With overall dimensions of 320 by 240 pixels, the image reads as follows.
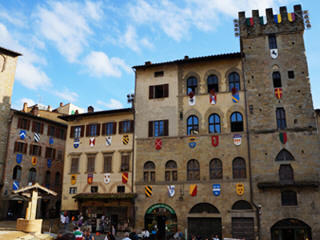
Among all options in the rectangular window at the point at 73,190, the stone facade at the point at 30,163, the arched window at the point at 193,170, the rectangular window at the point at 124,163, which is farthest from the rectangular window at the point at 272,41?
the stone facade at the point at 30,163

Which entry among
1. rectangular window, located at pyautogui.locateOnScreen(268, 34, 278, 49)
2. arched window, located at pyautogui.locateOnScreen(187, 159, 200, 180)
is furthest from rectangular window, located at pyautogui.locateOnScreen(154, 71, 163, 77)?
rectangular window, located at pyautogui.locateOnScreen(268, 34, 278, 49)

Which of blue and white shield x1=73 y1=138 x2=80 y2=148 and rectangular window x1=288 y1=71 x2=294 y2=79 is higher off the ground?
rectangular window x1=288 y1=71 x2=294 y2=79

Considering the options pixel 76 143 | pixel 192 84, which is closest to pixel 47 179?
pixel 76 143

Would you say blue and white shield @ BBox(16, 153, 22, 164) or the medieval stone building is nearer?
the medieval stone building

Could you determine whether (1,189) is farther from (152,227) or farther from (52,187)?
(152,227)

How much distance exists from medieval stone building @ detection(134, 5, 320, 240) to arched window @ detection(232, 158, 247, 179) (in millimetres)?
86

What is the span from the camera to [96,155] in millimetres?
34469

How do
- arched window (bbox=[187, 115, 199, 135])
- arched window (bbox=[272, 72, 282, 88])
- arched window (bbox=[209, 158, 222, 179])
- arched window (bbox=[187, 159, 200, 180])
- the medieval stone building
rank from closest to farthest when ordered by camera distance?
the medieval stone building, arched window (bbox=[209, 158, 222, 179]), arched window (bbox=[187, 159, 200, 180]), arched window (bbox=[272, 72, 282, 88]), arched window (bbox=[187, 115, 199, 135])

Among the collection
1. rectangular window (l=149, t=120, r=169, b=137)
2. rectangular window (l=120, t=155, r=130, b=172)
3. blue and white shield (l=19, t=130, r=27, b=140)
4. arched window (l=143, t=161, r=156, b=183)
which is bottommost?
arched window (l=143, t=161, r=156, b=183)

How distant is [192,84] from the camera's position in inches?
1309

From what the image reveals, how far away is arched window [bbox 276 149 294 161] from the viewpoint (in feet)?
94.1

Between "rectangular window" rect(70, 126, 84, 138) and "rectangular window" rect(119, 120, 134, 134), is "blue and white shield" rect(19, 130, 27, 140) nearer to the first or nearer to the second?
"rectangular window" rect(70, 126, 84, 138)

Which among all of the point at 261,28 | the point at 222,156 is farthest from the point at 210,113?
the point at 261,28

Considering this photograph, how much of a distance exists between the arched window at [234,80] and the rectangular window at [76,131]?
53.4ft
